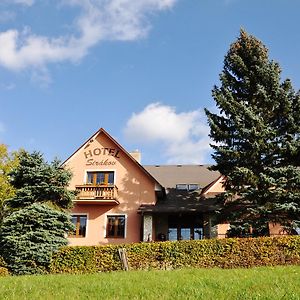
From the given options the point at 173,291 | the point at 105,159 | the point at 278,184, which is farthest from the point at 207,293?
the point at 105,159

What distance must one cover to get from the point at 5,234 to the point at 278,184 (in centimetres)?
1376

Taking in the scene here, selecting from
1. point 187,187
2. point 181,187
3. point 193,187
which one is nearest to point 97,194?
point 181,187

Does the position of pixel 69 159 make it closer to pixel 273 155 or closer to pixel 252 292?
pixel 273 155

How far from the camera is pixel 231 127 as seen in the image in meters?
21.9

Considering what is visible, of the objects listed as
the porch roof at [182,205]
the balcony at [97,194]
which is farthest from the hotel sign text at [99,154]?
the porch roof at [182,205]

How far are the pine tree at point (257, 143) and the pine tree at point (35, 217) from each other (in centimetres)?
861

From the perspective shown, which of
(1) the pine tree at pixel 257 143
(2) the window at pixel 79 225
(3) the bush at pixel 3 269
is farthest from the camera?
(2) the window at pixel 79 225

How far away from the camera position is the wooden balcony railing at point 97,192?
24984 mm

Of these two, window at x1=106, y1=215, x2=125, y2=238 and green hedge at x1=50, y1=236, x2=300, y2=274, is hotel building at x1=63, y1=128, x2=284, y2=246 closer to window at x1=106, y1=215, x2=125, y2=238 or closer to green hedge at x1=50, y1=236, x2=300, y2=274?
window at x1=106, y1=215, x2=125, y2=238

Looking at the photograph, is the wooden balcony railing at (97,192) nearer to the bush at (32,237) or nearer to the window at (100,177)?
the window at (100,177)

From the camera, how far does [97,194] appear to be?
82.6 ft

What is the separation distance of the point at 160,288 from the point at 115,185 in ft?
54.6

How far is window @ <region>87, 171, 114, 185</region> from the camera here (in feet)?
87.5

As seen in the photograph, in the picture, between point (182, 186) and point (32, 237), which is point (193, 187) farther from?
point (32, 237)
